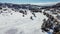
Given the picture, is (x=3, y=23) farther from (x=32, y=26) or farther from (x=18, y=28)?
(x=32, y=26)

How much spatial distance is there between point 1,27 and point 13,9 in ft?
6.28

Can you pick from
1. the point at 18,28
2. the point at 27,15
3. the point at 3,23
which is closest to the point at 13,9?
the point at 27,15

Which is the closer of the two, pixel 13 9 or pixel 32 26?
pixel 32 26

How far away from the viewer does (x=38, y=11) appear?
569 centimetres

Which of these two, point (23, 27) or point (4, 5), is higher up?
point (4, 5)

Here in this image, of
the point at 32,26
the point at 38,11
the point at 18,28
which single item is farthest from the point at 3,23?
the point at 38,11

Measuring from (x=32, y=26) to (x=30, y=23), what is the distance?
271mm

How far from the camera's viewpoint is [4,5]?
5906mm

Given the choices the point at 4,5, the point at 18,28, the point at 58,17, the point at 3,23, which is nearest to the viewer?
the point at 18,28

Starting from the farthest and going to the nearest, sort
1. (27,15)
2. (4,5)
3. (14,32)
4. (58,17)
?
1. (4,5)
2. (27,15)
3. (58,17)
4. (14,32)

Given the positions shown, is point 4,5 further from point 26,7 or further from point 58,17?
point 58,17

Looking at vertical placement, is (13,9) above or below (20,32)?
above

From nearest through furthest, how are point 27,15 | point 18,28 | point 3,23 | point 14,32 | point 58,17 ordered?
1. point 14,32
2. point 18,28
3. point 3,23
4. point 58,17
5. point 27,15

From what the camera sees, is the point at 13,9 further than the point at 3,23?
Yes
